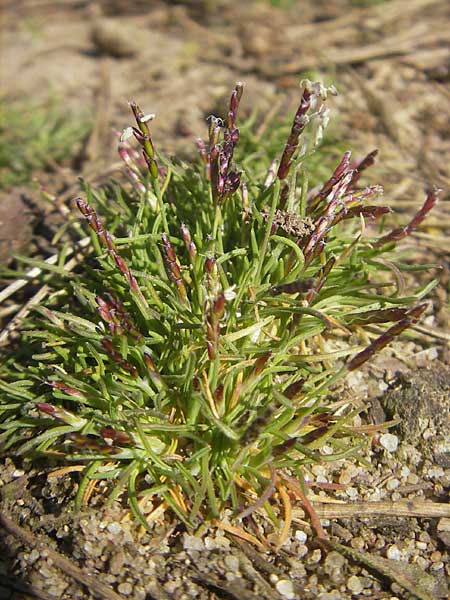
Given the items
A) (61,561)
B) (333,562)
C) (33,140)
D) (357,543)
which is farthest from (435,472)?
(33,140)

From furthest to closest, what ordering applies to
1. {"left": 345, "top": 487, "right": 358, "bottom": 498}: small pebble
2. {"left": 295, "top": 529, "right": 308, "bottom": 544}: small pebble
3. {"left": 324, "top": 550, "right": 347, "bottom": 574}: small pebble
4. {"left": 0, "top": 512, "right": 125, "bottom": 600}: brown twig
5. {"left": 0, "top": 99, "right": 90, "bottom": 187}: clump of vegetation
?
{"left": 0, "top": 99, "right": 90, "bottom": 187}: clump of vegetation → {"left": 345, "top": 487, "right": 358, "bottom": 498}: small pebble → {"left": 295, "top": 529, "right": 308, "bottom": 544}: small pebble → {"left": 324, "top": 550, "right": 347, "bottom": 574}: small pebble → {"left": 0, "top": 512, "right": 125, "bottom": 600}: brown twig

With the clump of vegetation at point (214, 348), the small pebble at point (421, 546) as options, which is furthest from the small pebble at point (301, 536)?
the small pebble at point (421, 546)

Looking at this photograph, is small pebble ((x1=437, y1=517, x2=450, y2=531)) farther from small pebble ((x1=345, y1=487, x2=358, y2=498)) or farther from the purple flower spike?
the purple flower spike

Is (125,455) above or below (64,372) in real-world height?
below

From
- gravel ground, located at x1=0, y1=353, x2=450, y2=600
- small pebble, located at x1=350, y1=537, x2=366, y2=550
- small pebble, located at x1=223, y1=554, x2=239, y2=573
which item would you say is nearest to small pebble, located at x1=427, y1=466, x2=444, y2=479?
gravel ground, located at x1=0, y1=353, x2=450, y2=600

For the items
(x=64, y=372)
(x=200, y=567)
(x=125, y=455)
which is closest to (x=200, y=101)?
(x=64, y=372)

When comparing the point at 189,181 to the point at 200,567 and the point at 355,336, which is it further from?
the point at 200,567
